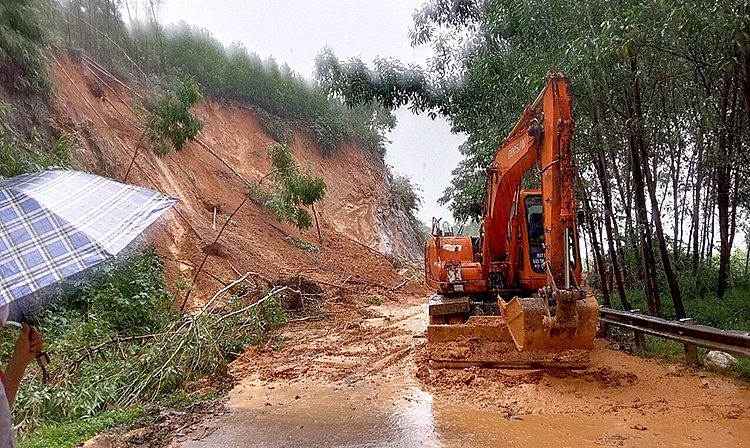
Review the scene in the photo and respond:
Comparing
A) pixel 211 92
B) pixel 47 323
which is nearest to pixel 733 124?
pixel 47 323

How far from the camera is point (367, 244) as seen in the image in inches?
928

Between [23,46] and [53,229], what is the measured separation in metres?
9.90

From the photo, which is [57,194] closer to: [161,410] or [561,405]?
[161,410]

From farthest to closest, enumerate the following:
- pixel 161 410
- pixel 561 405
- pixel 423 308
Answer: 1. pixel 423 308
2. pixel 161 410
3. pixel 561 405

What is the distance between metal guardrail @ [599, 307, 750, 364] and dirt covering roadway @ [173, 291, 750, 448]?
390 mm

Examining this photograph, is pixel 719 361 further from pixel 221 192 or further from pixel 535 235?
pixel 221 192

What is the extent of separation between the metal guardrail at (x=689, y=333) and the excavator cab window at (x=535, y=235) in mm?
1379

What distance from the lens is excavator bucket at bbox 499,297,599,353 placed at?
227 inches

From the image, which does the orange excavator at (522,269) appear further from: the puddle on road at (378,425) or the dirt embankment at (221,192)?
the dirt embankment at (221,192)

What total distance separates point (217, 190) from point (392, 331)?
442 inches

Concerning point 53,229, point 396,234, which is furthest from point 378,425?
point 396,234

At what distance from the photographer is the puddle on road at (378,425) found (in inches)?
181

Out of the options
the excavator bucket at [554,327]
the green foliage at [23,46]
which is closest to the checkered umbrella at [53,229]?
the excavator bucket at [554,327]

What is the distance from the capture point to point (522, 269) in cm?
832
